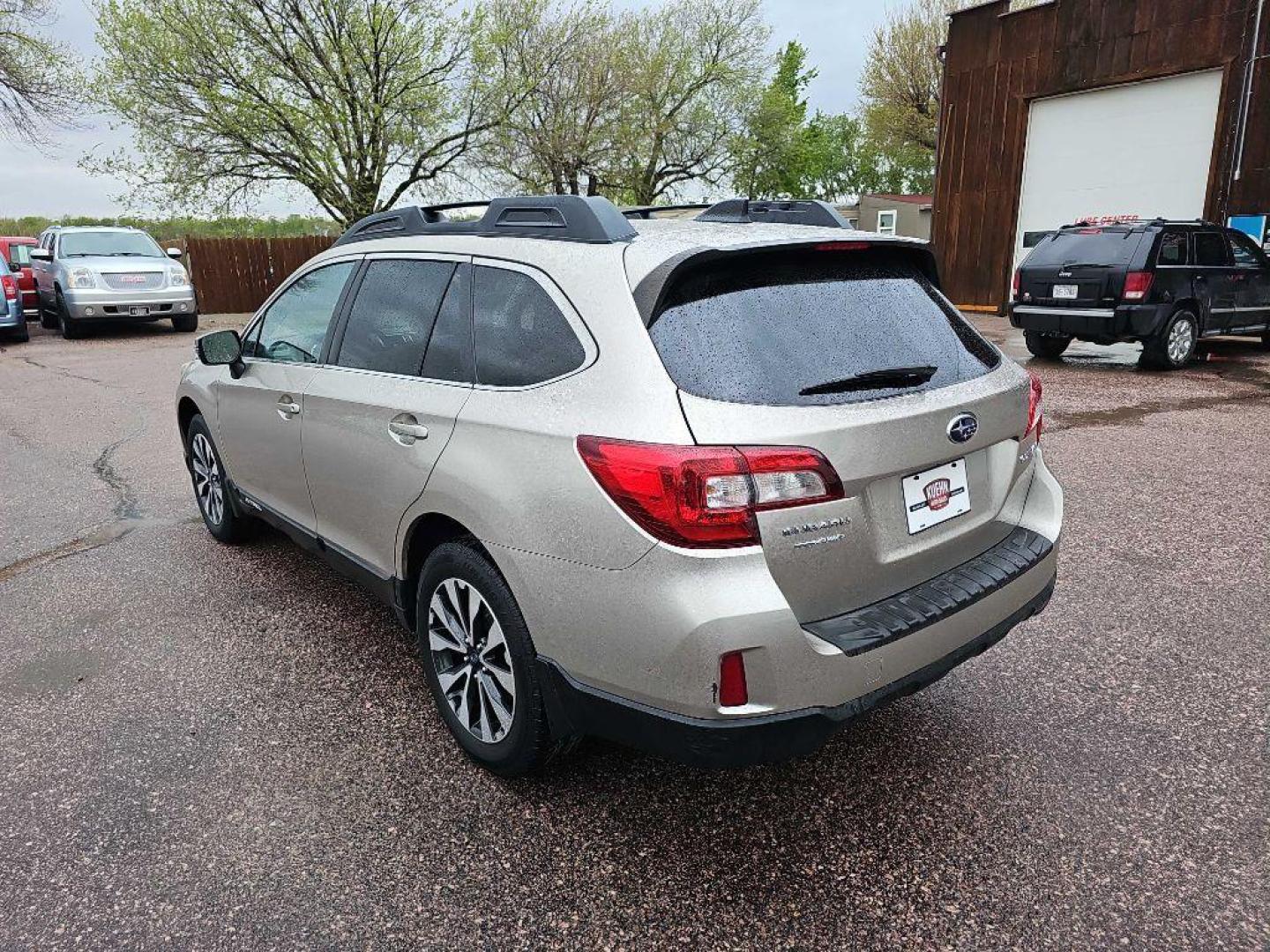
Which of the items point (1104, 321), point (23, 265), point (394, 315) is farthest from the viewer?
point (23, 265)

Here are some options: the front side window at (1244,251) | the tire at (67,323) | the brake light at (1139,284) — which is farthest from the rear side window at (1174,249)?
the tire at (67,323)

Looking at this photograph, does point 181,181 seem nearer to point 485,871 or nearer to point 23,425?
point 23,425

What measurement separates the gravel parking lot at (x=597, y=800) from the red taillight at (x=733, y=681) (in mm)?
561

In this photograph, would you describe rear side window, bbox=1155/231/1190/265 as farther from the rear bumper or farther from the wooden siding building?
the wooden siding building

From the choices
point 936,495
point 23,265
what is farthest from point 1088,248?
point 23,265

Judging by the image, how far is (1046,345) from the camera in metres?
11.8

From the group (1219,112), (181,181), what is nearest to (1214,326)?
(1219,112)

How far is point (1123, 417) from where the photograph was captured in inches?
312

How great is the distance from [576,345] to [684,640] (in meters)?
0.84

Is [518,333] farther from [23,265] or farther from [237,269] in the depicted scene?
[237,269]

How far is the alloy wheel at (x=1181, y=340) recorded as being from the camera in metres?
10.4

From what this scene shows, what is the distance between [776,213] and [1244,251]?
36.2 ft

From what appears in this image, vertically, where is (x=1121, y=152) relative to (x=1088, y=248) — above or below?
above

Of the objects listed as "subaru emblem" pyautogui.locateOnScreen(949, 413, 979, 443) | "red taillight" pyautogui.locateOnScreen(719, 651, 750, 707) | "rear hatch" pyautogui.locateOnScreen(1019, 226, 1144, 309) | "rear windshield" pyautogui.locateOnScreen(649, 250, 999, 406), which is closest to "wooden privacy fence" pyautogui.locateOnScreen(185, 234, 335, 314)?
"rear hatch" pyautogui.locateOnScreen(1019, 226, 1144, 309)
